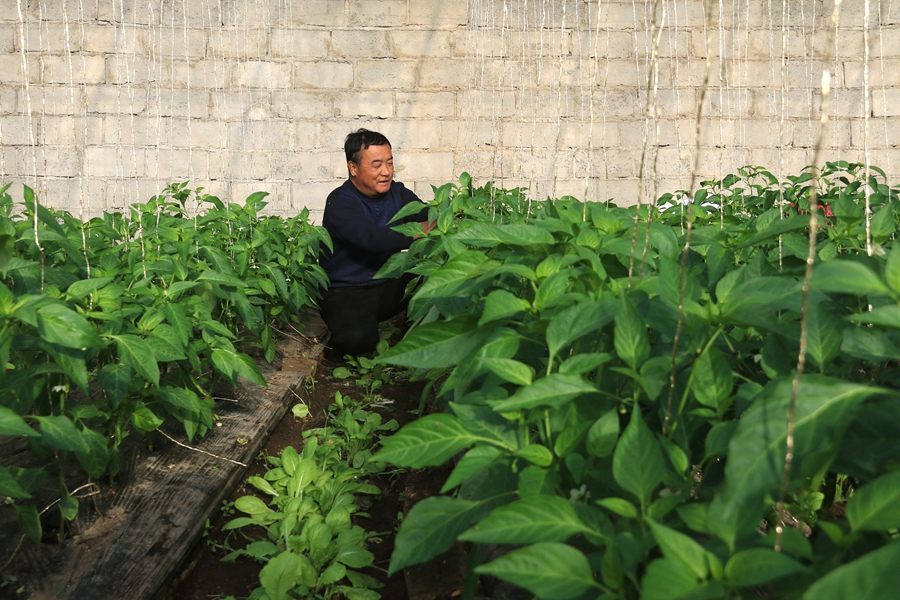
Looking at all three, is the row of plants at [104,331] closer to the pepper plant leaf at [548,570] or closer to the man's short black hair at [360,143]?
the pepper plant leaf at [548,570]

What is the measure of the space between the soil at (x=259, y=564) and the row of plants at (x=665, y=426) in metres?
0.80

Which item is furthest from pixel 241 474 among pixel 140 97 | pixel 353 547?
pixel 140 97

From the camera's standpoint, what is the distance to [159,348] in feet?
5.87

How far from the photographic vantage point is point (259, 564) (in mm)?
2086

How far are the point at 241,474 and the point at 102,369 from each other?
76cm

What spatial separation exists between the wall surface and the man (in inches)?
59.1

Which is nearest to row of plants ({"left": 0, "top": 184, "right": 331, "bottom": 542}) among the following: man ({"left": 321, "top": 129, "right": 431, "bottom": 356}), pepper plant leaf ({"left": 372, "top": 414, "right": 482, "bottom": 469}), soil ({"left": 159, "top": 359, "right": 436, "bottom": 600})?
soil ({"left": 159, "top": 359, "right": 436, "bottom": 600})

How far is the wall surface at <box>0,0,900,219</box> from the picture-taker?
557 cm

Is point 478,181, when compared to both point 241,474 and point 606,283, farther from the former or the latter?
point 606,283

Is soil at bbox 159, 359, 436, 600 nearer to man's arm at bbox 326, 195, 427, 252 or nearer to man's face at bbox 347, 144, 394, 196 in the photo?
man's arm at bbox 326, 195, 427, 252

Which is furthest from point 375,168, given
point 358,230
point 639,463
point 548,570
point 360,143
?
point 548,570

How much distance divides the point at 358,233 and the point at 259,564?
7.22ft

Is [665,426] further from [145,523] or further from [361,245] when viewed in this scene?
[361,245]

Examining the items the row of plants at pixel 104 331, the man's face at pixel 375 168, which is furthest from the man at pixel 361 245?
the row of plants at pixel 104 331
